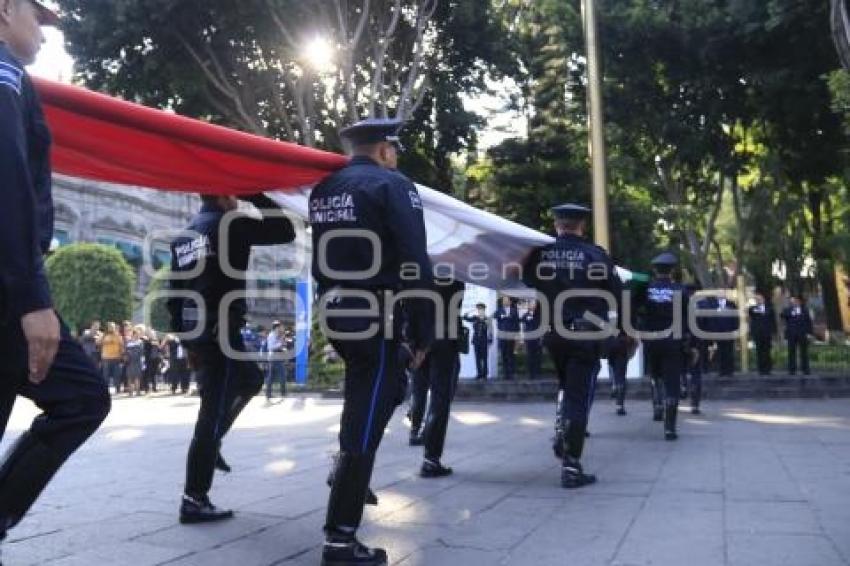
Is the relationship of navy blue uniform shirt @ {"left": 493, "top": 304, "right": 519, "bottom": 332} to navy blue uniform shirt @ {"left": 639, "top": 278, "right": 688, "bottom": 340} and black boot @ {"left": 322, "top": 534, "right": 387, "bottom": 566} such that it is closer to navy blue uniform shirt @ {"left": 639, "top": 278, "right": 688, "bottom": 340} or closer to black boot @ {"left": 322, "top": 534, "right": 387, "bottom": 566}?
navy blue uniform shirt @ {"left": 639, "top": 278, "right": 688, "bottom": 340}

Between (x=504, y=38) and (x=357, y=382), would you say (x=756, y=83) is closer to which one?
(x=504, y=38)

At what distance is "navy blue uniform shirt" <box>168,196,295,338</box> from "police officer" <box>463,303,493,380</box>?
13.0 metres

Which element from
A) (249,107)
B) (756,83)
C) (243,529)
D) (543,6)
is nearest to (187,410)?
(249,107)

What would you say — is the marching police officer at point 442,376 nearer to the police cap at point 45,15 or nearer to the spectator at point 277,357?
the police cap at point 45,15

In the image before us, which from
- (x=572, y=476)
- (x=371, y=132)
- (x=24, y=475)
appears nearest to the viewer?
(x=24, y=475)

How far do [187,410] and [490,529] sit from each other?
11.6m

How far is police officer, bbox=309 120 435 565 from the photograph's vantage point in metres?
3.92

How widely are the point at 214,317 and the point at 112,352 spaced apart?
19.2m

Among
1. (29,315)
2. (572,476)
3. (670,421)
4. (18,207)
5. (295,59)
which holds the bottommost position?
(572,476)

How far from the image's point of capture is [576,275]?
251 inches

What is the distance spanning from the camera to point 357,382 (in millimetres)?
4008

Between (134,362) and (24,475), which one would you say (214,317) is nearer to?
(24,475)

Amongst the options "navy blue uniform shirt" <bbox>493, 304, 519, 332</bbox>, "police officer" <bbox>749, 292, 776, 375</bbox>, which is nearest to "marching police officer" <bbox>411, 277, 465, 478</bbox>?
"navy blue uniform shirt" <bbox>493, 304, 519, 332</bbox>

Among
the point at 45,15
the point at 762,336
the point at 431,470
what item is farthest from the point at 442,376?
the point at 762,336
